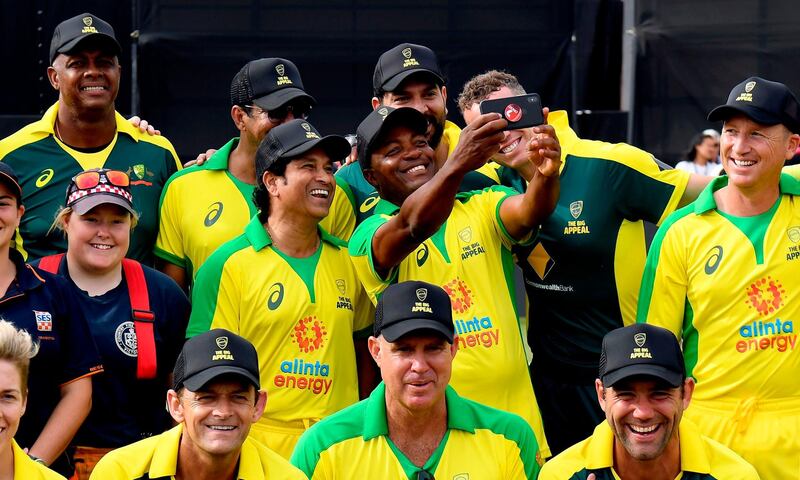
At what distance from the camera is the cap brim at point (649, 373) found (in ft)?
17.6

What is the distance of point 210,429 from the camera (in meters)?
5.27

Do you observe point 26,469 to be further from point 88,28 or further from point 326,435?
point 88,28

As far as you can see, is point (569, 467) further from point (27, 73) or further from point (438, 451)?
point (27, 73)

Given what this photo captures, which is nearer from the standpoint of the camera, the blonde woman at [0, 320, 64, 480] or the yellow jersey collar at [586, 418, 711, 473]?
the blonde woman at [0, 320, 64, 480]

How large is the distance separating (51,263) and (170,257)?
2.60 ft

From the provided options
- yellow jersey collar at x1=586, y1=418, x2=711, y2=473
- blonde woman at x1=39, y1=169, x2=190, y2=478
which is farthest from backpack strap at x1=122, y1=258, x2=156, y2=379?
yellow jersey collar at x1=586, y1=418, x2=711, y2=473

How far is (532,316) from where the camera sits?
698cm

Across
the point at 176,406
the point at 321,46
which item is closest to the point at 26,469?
the point at 176,406

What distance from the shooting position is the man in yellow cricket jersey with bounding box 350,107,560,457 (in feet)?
19.6

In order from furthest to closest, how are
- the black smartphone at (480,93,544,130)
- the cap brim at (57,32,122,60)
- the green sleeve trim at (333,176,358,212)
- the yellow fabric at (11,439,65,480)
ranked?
the cap brim at (57,32,122,60)
the green sleeve trim at (333,176,358,212)
the black smartphone at (480,93,544,130)
the yellow fabric at (11,439,65,480)

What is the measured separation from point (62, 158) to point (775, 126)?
3.29 m

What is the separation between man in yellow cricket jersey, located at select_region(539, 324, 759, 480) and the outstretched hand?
2.60 ft

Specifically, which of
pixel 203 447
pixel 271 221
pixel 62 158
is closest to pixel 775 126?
pixel 271 221

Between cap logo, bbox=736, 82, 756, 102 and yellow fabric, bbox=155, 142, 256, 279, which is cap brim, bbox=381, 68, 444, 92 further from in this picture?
cap logo, bbox=736, 82, 756, 102
